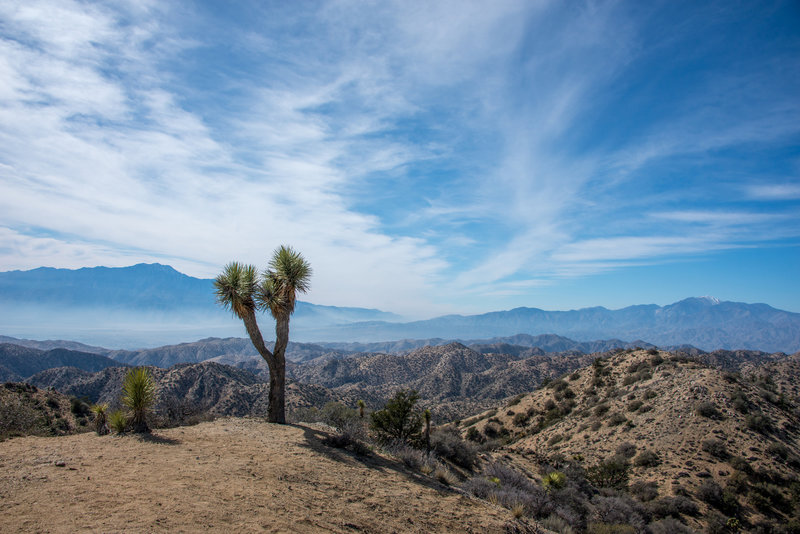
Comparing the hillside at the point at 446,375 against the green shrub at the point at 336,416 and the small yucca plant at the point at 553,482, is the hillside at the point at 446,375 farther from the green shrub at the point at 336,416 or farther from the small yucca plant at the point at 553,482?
the small yucca plant at the point at 553,482

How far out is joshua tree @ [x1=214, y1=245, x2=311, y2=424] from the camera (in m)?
14.4

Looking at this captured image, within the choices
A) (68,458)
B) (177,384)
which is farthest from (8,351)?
(68,458)

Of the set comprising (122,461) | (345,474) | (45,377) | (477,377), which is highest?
(122,461)

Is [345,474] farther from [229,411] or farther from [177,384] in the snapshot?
[177,384]

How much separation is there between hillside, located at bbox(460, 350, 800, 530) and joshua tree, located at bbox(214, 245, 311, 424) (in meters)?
16.1

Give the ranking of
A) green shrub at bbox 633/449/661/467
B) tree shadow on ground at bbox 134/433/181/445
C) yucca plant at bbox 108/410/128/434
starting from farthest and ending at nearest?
green shrub at bbox 633/449/661/467 < yucca plant at bbox 108/410/128/434 < tree shadow on ground at bbox 134/433/181/445

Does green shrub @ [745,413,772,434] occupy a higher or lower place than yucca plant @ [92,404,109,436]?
lower

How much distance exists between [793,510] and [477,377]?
76162mm

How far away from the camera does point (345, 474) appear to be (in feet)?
29.4

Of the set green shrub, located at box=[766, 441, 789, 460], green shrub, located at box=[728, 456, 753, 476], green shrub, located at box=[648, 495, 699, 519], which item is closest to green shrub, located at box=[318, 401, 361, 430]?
green shrub, located at box=[648, 495, 699, 519]

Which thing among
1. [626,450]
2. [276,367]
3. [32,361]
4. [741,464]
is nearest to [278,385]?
[276,367]

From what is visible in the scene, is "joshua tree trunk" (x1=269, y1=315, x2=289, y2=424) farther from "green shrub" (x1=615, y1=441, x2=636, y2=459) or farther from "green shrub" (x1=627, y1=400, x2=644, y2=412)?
"green shrub" (x1=627, y1=400, x2=644, y2=412)

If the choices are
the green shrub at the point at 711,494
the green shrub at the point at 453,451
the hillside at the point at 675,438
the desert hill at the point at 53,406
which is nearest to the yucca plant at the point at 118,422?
the desert hill at the point at 53,406

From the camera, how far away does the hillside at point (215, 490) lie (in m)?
5.42
